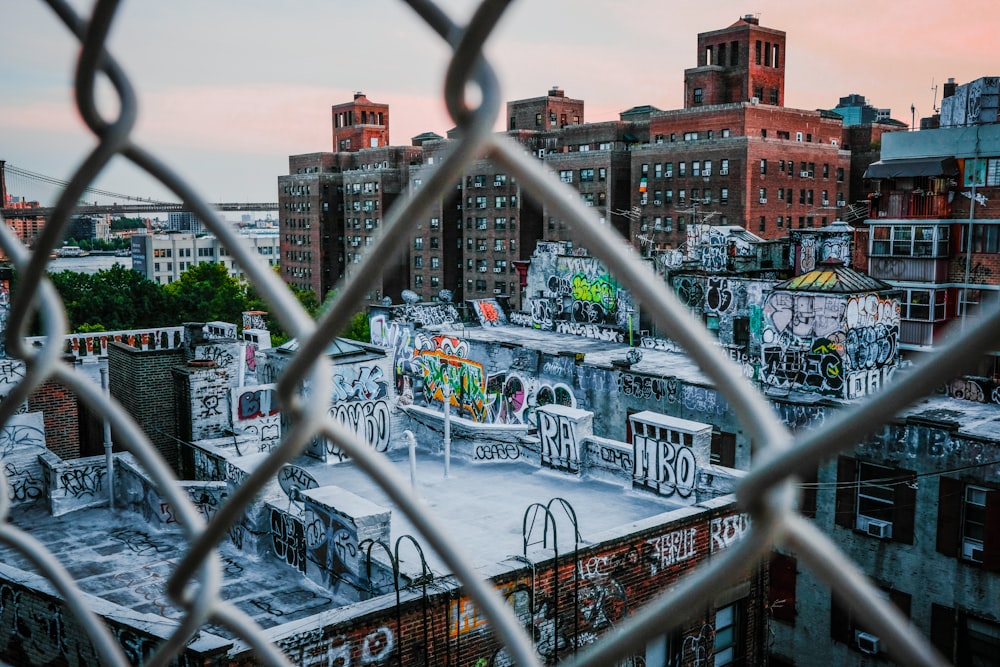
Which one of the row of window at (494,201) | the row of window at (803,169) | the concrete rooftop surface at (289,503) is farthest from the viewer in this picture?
the row of window at (494,201)

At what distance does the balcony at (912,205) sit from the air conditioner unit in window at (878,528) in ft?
63.9

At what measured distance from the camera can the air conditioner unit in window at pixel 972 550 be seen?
1889cm

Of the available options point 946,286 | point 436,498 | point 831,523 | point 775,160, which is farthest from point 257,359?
point 775,160

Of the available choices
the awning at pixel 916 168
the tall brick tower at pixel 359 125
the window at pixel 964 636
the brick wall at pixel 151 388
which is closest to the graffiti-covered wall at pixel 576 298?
the awning at pixel 916 168

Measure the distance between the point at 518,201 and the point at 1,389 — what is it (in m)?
60.3

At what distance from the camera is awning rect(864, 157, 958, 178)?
116 feet

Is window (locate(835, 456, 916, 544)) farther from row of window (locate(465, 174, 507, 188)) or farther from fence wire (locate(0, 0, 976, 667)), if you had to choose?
row of window (locate(465, 174, 507, 188))

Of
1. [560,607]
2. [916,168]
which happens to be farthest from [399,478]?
[916,168]

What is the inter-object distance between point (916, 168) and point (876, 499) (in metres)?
20.0

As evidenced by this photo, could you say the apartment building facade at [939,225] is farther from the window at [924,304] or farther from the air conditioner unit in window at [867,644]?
the air conditioner unit in window at [867,644]

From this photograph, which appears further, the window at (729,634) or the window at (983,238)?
the window at (983,238)

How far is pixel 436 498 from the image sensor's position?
13.9m

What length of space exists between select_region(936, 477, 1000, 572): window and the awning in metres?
19.8

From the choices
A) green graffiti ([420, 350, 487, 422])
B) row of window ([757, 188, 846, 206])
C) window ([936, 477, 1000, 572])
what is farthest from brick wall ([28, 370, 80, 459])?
row of window ([757, 188, 846, 206])
